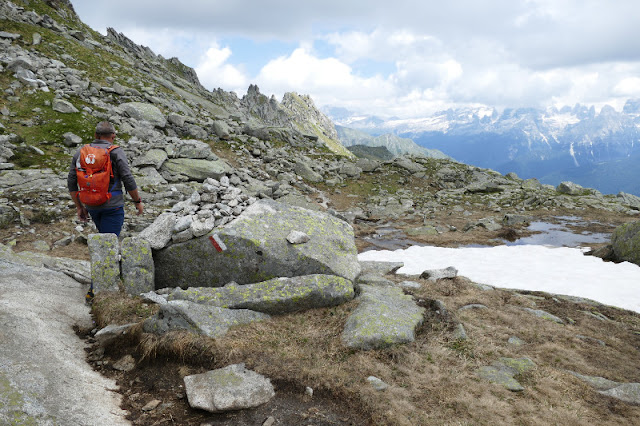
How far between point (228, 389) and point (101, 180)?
20.6ft

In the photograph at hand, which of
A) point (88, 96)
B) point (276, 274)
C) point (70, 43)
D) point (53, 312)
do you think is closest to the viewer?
point (53, 312)

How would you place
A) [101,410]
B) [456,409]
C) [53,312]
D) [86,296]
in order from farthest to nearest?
[86,296], [53,312], [456,409], [101,410]

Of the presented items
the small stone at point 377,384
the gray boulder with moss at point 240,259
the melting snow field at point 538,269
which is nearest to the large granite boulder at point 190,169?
the melting snow field at point 538,269

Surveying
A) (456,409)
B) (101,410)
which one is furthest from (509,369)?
(101,410)

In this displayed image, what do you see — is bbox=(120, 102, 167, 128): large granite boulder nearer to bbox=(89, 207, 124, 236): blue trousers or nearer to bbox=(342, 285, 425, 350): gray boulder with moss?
bbox=(89, 207, 124, 236): blue trousers

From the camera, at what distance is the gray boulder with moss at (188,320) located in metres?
7.65

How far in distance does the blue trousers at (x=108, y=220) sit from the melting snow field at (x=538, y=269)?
13007mm

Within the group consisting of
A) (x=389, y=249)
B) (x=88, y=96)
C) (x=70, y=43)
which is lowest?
(x=389, y=249)

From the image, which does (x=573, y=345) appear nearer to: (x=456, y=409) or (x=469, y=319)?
(x=469, y=319)

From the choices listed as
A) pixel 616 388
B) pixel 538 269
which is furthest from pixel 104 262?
pixel 538 269

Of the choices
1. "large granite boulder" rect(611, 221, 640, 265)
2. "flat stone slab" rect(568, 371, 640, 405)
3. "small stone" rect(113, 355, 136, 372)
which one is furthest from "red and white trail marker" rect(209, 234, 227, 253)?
"large granite boulder" rect(611, 221, 640, 265)

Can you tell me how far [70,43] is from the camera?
48.2 m

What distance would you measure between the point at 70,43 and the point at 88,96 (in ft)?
63.0

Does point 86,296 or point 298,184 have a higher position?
point 298,184
